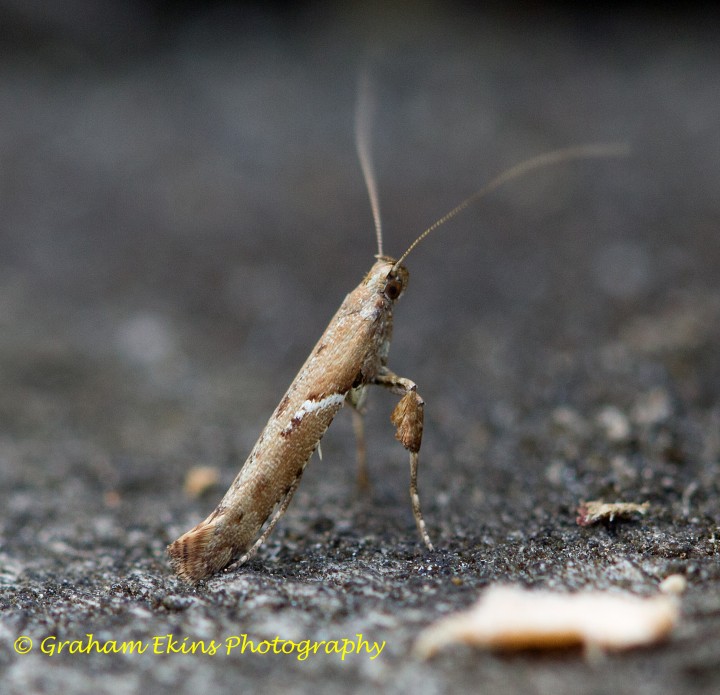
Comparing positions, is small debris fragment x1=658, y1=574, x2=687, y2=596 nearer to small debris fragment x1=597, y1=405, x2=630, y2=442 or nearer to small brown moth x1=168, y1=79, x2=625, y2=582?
small brown moth x1=168, y1=79, x2=625, y2=582

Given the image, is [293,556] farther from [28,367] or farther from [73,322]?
[73,322]

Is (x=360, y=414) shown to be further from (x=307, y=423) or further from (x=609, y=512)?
(x=609, y=512)

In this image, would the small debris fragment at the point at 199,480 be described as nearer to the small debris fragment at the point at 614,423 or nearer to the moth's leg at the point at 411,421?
the moth's leg at the point at 411,421

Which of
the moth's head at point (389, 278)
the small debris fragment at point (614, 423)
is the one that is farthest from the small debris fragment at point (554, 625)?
the small debris fragment at point (614, 423)

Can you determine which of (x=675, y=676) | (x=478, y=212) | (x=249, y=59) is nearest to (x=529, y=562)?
(x=675, y=676)

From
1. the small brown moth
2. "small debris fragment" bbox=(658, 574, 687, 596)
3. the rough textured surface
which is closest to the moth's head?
the small brown moth

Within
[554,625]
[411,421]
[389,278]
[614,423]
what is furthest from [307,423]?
[614,423]
